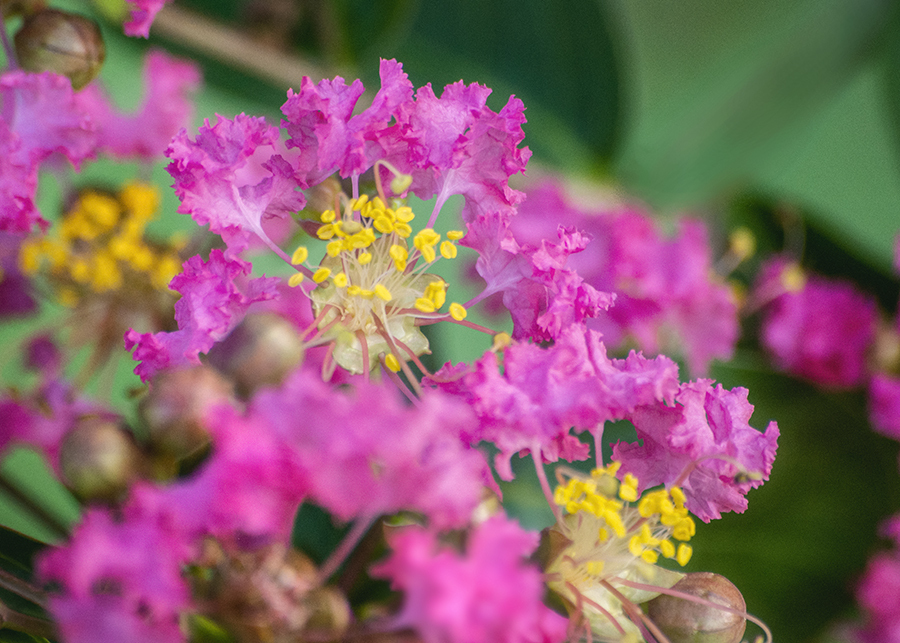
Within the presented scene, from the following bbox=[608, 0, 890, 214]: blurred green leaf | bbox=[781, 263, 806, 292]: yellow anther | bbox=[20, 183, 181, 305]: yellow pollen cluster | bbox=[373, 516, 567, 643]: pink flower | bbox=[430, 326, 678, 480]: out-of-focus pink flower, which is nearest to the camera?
bbox=[373, 516, 567, 643]: pink flower

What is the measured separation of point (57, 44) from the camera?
0.51m

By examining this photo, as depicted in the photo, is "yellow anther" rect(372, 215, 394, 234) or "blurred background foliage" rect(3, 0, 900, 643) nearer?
"yellow anther" rect(372, 215, 394, 234)

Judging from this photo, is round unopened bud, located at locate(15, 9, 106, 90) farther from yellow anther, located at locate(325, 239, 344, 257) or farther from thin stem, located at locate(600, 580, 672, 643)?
thin stem, located at locate(600, 580, 672, 643)

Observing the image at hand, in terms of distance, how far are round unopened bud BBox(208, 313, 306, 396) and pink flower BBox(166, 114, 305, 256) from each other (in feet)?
0.20

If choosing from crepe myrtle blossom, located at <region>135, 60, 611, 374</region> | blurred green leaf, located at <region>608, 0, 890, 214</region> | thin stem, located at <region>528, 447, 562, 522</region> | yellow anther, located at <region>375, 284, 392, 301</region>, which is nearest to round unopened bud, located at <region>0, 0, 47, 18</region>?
crepe myrtle blossom, located at <region>135, 60, 611, 374</region>

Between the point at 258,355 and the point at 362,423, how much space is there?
95mm

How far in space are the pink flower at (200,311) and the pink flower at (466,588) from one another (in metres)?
0.17

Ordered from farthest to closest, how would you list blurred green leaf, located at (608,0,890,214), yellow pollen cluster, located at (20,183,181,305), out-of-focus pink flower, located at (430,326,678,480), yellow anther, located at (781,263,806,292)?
blurred green leaf, located at (608,0,890,214) → yellow anther, located at (781,263,806,292) → yellow pollen cluster, located at (20,183,181,305) → out-of-focus pink flower, located at (430,326,678,480)

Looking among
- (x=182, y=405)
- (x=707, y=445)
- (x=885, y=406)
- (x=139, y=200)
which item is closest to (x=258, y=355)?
(x=182, y=405)

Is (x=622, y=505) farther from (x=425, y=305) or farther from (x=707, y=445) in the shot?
(x=425, y=305)

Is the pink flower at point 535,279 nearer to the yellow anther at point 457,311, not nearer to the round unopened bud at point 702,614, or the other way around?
the yellow anther at point 457,311

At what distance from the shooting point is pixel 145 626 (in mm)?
333

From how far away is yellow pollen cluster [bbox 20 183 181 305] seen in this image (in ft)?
2.38

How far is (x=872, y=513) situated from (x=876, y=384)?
134 millimetres
